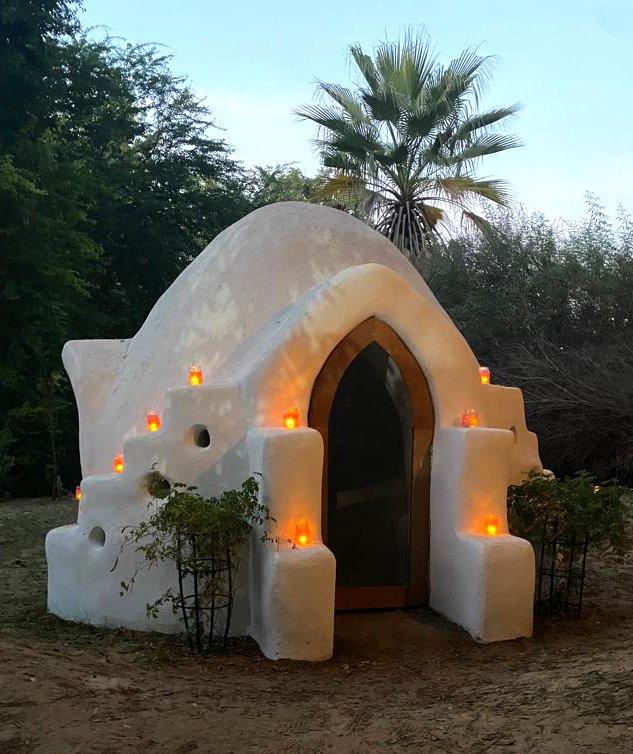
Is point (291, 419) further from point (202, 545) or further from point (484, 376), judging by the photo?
point (484, 376)

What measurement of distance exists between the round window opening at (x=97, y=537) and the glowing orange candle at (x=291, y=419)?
1.72 meters

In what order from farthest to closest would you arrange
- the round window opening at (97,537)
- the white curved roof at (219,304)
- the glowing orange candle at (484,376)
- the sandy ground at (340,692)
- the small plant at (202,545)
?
the glowing orange candle at (484,376)
the white curved roof at (219,304)
the round window opening at (97,537)
the small plant at (202,545)
the sandy ground at (340,692)

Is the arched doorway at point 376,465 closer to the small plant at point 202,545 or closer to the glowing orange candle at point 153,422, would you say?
the small plant at point 202,545

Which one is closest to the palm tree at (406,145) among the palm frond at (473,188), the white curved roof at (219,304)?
the palm frond at (473,188)

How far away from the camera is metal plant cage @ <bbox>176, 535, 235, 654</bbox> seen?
521cm

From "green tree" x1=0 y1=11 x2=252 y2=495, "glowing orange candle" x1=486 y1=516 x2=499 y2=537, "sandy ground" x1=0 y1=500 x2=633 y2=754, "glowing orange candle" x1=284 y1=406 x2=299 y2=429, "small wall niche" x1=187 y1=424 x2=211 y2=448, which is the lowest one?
"sandy ground" x1=0 y1=500 x2=633 y2=754

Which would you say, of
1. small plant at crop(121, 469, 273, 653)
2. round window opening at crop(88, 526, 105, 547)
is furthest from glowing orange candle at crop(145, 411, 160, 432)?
round window opening at crop(88, 526, 105, 547)

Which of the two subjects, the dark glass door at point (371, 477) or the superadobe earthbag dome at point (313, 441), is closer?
the superadobe earthbag dome at point (313, 441)

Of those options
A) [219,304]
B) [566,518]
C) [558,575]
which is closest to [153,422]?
[219,304]

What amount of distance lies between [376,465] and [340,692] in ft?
8.79

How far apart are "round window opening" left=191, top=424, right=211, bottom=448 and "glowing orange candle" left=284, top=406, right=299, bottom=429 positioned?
63cm

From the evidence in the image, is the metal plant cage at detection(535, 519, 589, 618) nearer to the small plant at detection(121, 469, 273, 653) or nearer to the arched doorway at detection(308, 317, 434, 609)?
the arched doorway at detection(308, 317, 434, 609)

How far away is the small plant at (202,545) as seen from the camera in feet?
16.8

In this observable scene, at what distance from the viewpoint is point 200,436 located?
6.04 metres
